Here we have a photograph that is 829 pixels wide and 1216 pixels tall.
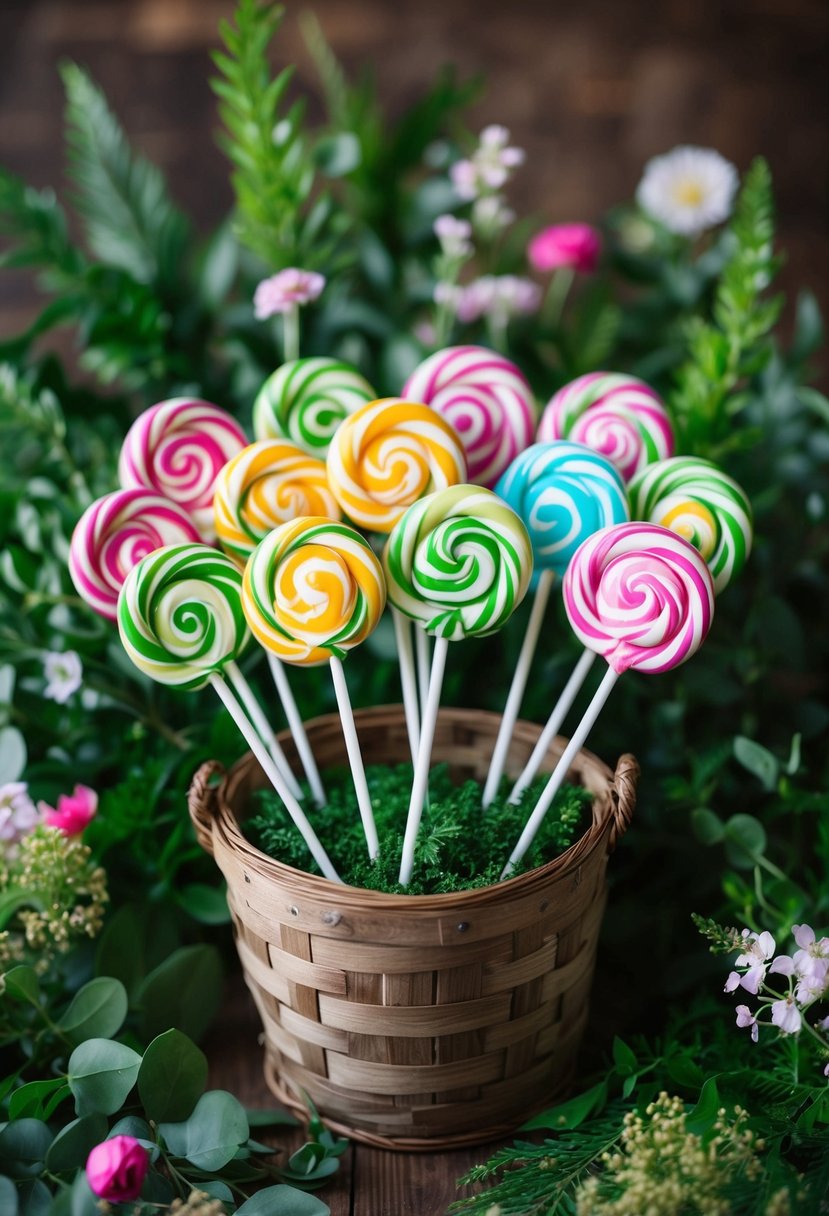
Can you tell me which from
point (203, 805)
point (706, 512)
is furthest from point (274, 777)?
point (706, 512)

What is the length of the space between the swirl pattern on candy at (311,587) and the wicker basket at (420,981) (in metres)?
0.16

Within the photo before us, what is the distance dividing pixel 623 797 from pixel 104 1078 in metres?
0.44

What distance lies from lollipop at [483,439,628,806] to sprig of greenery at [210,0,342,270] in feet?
1.58

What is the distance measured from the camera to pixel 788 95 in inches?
63.2

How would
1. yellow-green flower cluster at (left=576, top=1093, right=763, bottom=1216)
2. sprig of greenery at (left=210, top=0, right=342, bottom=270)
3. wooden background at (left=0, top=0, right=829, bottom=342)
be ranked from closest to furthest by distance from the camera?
yellow-green flower cluster at (left=576, top=1093, right=763, bottom=1216) < sprig of greenery at (left=210, top=0, right=342, bottom=270) < wooden background at (left=0, top=0, right=829, bottom=342)

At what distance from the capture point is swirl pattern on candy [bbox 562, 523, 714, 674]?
0.73m

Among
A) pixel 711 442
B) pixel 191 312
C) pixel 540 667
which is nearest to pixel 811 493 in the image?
pixel 711 442

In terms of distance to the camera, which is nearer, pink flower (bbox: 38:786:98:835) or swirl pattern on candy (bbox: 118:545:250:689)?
swirl pattern on candy (bbox: 118:545:250:689)

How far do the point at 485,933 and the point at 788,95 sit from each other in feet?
4.78

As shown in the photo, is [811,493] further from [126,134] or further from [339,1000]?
[126,134]

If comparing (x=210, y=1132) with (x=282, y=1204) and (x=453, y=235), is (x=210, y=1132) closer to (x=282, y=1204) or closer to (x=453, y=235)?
(x=282, y=1204)

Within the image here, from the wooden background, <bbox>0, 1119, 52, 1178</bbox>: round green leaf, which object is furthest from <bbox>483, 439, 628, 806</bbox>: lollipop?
the wooden background

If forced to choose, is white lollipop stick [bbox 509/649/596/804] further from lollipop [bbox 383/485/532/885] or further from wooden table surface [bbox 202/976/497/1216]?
wooden table surface [bbox 202/976/497/1216]

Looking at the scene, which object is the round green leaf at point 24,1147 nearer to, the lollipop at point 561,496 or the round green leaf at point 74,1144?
the round green leaf at point 74,1144
